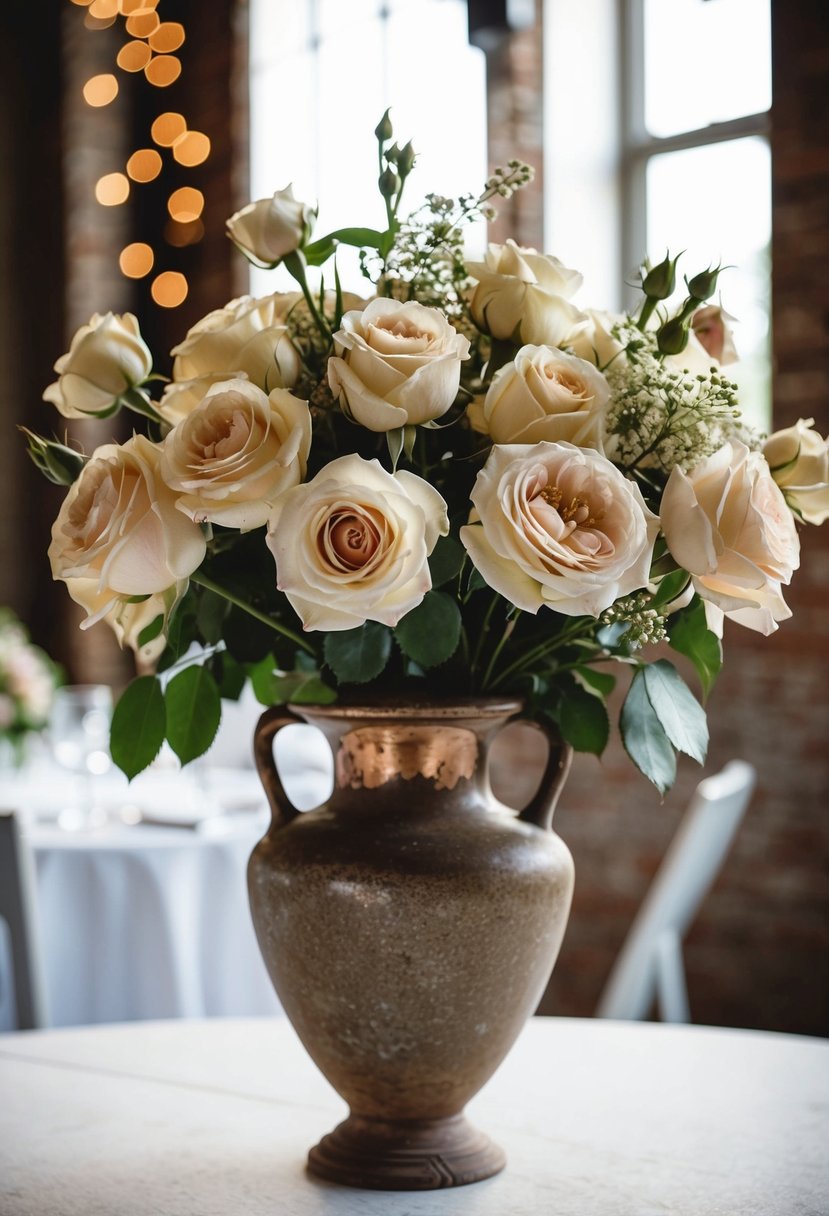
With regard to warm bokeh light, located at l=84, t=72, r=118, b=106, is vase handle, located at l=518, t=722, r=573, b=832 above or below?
below

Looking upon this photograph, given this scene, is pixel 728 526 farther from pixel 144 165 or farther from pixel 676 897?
pixel 144 165

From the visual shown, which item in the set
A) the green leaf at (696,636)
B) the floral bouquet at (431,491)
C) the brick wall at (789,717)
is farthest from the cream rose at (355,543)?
the brick wall at (789,717)

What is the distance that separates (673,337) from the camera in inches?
35.2

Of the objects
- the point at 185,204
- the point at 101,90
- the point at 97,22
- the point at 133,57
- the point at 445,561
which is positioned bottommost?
the point at 445,561

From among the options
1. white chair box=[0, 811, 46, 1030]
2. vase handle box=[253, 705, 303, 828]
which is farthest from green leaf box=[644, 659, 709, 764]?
white chair box=[0, 811, 46, 1030]

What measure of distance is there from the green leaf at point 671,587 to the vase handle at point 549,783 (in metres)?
0.12

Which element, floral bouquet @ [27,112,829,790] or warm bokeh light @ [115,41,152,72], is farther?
warm bokeh light @ [115,41,152,72]

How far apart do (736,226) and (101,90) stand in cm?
284

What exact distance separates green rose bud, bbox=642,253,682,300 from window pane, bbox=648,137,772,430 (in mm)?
2473

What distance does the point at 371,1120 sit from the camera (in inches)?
36.1

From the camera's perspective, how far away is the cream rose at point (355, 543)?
29.8 inches

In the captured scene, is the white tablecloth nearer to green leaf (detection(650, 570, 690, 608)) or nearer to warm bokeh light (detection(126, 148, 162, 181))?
green leaf (detection(650, 570, 690, 608))

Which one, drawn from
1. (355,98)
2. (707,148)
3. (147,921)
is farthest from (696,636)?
(355,98)

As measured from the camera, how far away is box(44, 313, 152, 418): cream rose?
3.01ft
